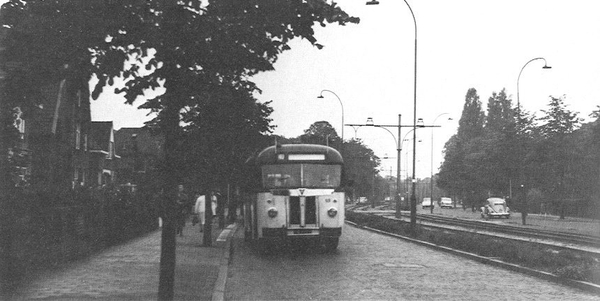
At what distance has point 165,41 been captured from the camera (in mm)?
8062

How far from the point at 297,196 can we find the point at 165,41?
1180cm

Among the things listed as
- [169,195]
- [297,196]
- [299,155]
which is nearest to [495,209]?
[299,155]

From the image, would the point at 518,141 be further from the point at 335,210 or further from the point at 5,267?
the point at 5,267

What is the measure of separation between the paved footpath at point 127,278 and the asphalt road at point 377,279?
1.56 ft

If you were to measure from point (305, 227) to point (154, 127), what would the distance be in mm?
9969

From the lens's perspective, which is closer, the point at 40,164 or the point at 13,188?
the point at 13,188

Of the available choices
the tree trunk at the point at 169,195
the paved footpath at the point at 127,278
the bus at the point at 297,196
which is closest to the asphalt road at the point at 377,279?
the paved footpath at the point at 127,278

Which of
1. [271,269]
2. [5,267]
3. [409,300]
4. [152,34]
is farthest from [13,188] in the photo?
[271,269]

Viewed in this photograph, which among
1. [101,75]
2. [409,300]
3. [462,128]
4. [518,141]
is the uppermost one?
[462,128]

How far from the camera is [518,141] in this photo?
44.8 metres

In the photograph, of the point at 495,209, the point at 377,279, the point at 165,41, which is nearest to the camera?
the point at 165,41

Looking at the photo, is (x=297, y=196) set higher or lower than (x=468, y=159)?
lower

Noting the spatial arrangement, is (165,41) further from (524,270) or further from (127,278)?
(524,270)

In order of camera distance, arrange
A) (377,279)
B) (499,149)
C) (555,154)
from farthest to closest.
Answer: (499,149) < (555,154) < (377,279)
